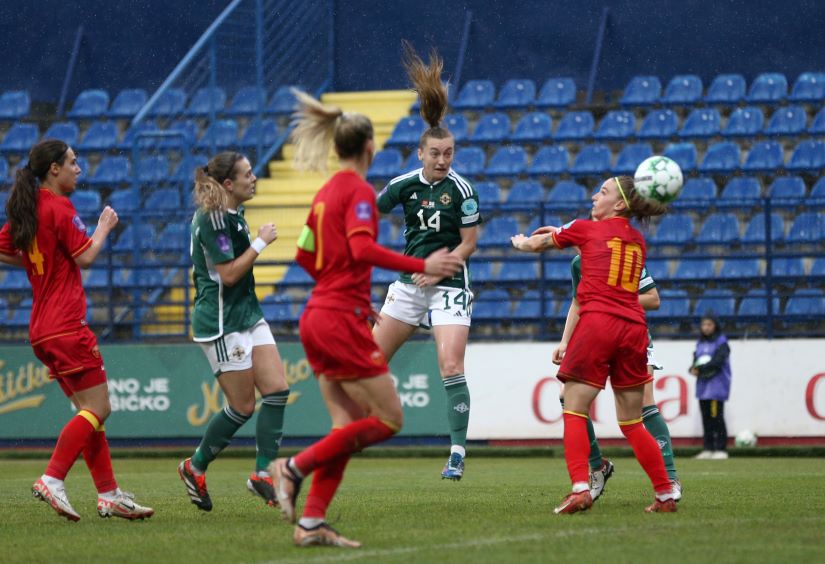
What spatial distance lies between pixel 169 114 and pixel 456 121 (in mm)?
4702

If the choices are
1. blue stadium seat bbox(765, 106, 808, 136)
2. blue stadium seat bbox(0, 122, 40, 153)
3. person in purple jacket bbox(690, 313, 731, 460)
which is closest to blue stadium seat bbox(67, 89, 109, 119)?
blue stadium seat bbox(0, 122, 40, 153)

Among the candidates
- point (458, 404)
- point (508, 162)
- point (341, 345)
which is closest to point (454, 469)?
point (458, 404)

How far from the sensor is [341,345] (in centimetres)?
615

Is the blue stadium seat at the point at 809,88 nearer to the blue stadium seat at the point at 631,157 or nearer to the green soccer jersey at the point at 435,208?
the blue stadium seat at the point at 631,157

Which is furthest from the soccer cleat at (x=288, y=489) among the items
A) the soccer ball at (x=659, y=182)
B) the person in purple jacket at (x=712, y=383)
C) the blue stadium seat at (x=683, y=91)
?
the blue stadium seat at (x=683, y=91)

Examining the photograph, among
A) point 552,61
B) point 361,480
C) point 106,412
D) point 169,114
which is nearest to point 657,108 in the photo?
point 552,61

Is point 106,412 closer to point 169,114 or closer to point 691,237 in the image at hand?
point 691,237

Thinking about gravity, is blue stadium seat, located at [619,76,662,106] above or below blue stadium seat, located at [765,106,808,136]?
above

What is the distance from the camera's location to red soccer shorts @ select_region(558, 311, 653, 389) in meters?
7.44

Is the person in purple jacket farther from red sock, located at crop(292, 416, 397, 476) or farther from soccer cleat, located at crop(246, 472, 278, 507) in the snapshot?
red sock, located at crop(292, 416, 397, 476)

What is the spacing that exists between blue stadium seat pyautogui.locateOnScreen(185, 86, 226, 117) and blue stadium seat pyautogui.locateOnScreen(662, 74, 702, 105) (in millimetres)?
7200

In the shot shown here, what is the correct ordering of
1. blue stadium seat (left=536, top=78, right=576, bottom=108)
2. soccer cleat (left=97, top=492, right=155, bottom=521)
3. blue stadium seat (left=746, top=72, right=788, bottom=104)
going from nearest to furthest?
soccer cleat (left=97, top=492, right=155, bottom=521), blue stadium seat (left=746, top=72, right=788, bottom=104), blue stadium seat (left=536, top=78, right=576, bottom=108)

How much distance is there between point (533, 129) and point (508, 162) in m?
0.86

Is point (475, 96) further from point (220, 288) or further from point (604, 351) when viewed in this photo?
point (604, 351)
